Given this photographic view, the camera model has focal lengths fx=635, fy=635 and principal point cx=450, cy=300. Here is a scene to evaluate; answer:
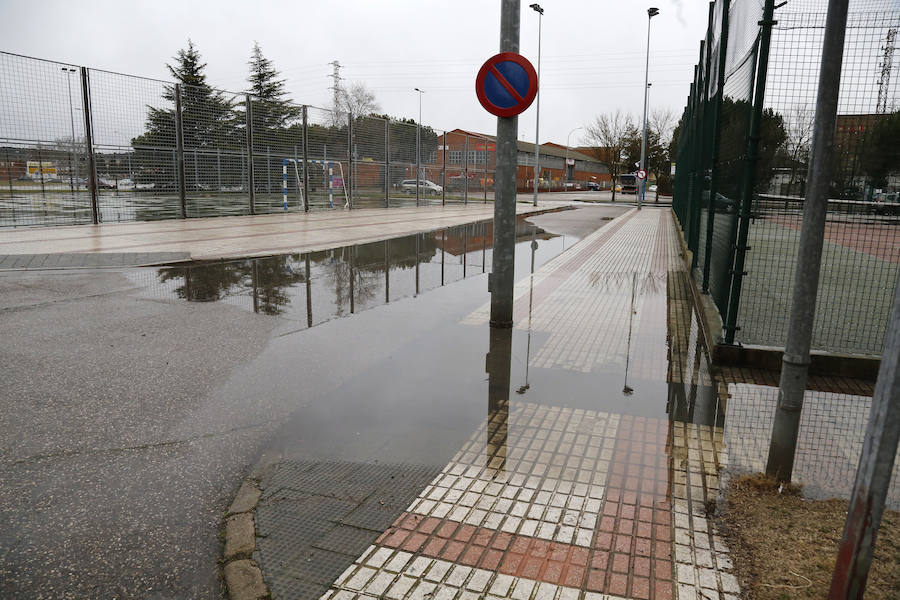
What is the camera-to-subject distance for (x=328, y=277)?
9.55 meters

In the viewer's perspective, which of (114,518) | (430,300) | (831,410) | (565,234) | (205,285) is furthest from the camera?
(565,234)

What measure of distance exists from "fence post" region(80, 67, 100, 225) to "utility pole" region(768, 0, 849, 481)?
1722cm

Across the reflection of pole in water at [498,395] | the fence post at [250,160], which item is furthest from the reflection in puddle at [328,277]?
the fence post at [250,160]

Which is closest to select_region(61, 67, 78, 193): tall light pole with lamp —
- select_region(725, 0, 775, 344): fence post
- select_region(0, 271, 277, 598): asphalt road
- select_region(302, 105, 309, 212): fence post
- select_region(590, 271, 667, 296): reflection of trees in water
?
select_region(302, 105, 309, 212): fence post

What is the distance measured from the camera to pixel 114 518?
116 inches

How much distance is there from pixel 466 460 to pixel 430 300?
4.55 m

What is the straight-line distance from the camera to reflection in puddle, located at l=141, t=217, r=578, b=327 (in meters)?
7.69

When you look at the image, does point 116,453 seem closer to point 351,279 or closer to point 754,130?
point 754,130

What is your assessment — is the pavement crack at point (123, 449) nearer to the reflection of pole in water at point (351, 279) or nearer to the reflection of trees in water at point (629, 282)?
the reflection of pole in water at point (351, 279)

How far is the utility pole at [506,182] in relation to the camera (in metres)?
5.87

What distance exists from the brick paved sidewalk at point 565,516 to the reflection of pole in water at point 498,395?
0.02m

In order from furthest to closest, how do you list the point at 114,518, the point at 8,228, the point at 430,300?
the point at 8,228 → the point at 430,300 → the point at 114,518

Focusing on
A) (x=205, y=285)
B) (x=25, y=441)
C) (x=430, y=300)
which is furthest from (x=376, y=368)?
(x=205, y=285)

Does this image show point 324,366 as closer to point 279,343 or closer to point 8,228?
point 279,343
